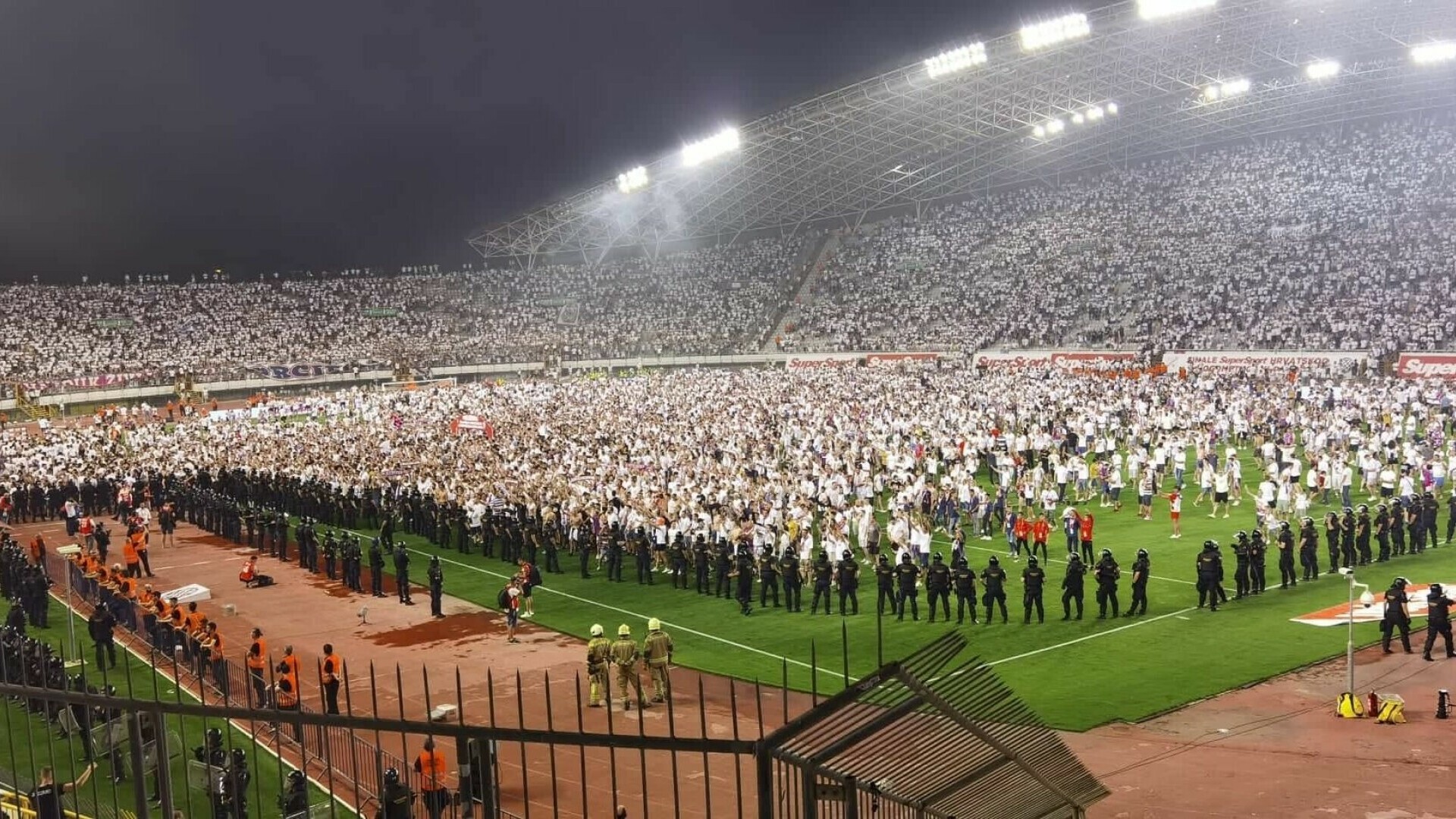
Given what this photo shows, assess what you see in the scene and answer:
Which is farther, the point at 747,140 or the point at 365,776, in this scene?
the point at 747,140

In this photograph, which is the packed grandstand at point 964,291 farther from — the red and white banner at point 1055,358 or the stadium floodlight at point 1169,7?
the stadium floodlight at point 1169,7

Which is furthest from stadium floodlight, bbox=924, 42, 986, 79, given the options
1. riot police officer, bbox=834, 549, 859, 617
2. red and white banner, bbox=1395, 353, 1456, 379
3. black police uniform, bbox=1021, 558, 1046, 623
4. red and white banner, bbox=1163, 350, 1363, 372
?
black police uniform, bbox=1021, 558, 1046, 623

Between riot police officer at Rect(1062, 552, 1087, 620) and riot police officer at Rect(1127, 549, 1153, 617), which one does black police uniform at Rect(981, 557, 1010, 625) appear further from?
riot police officer at Rect(1127, 549, 1153, 617)

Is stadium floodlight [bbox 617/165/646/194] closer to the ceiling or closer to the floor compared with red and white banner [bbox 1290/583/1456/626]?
closer to the ceiling

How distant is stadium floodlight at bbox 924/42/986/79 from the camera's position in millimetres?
50562

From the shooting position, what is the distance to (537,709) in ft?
51.6

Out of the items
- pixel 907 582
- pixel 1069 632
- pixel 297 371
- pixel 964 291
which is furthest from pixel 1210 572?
pixel 297 371

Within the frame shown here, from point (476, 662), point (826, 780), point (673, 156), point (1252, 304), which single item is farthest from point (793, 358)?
point (826, 780)

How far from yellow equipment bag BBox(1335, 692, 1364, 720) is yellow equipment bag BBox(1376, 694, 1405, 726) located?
0.23 metres

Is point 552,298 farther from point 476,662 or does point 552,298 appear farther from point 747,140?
point 476,662

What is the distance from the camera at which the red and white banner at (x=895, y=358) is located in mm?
62531

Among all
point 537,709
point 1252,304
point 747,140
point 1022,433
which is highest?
point 747,140

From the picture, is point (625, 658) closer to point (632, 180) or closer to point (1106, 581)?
point (1106, 581)

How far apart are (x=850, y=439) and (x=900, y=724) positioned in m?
30.6
